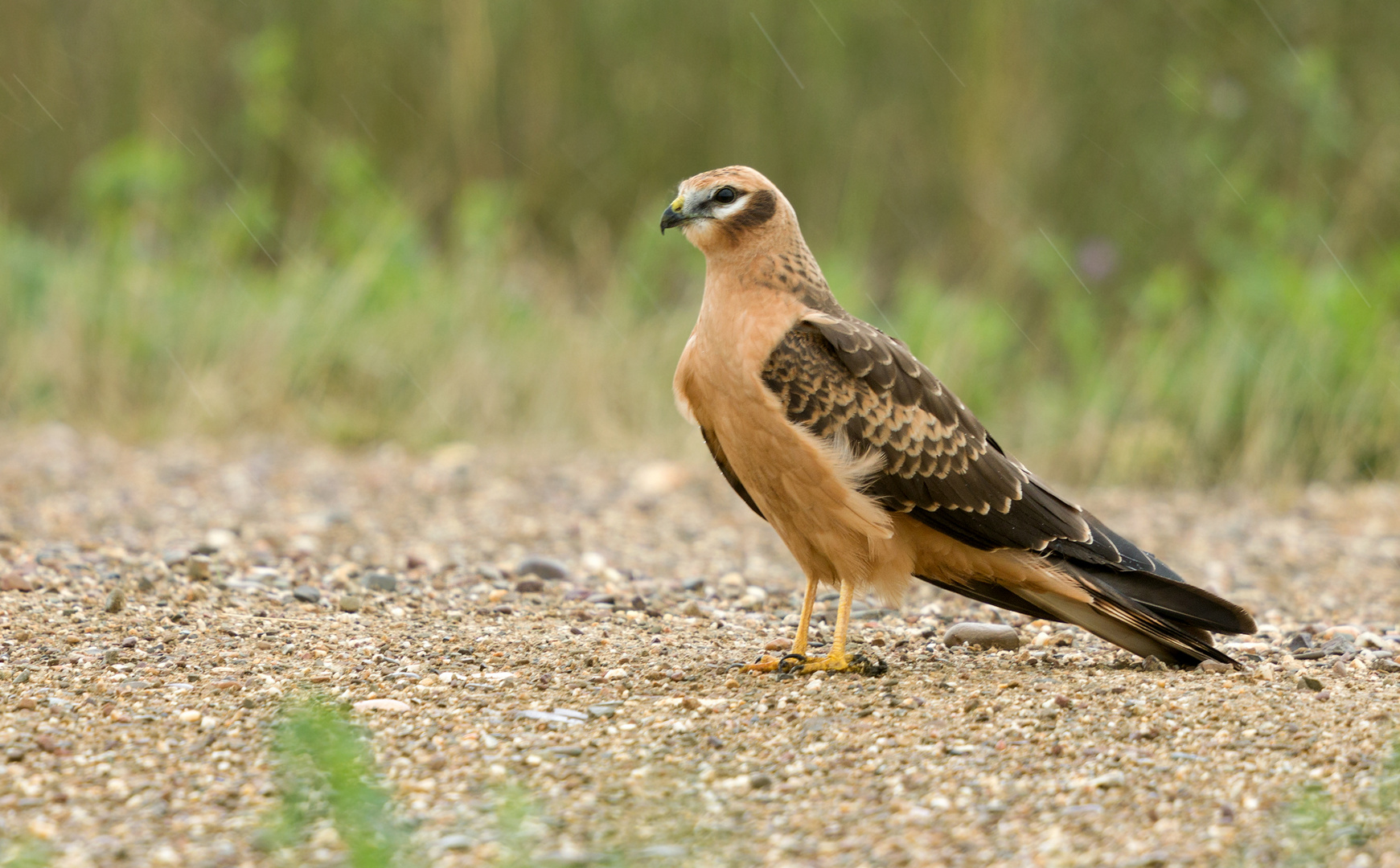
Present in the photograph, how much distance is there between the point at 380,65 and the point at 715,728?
11.0 m

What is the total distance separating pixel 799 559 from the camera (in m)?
4.15

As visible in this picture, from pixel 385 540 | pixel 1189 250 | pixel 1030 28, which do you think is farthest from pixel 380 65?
pixel 385 540

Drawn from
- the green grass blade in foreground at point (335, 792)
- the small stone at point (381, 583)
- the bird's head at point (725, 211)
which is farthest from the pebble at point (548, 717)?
the small stone at point (381, 583)

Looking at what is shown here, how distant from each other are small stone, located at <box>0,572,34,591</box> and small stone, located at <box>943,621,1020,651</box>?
2.83 meters

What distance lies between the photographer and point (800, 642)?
164 inches

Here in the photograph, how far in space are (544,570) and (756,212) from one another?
6.11ft

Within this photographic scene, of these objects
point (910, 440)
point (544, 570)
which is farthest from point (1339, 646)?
point (544, 570)

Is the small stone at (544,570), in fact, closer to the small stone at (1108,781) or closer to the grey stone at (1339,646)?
the grey stone at (1339,646)

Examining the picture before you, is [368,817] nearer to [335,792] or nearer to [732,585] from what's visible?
[335,792]

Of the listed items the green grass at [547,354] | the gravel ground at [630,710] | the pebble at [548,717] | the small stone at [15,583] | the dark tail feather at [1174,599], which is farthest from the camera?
the green grass at [547,354]

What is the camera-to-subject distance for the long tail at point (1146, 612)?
3949 mm

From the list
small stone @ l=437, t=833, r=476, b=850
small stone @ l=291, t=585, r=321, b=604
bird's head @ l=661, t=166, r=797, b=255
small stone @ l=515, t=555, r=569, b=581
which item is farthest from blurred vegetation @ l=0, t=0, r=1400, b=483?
small stone @ l=437, t=833, r=476, b=850

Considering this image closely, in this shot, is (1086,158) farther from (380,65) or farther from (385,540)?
(385,540)

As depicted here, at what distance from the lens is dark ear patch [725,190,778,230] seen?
4.17m
